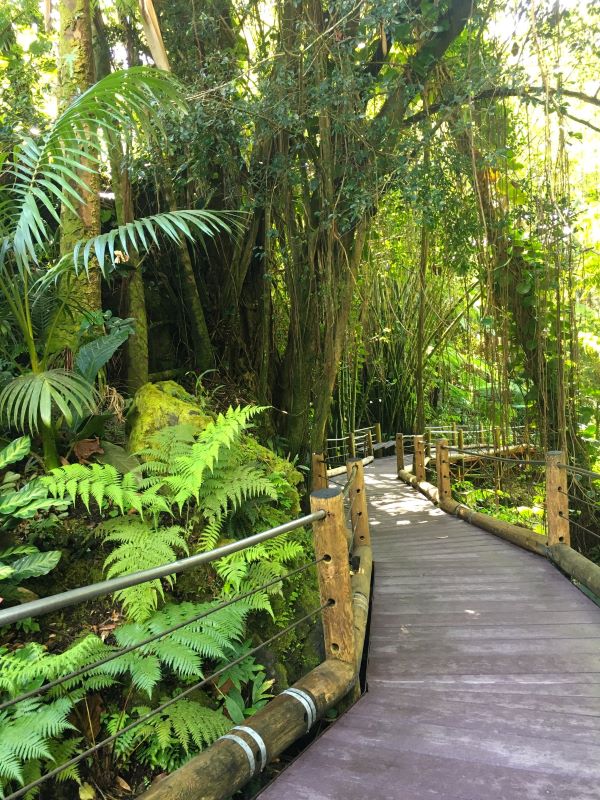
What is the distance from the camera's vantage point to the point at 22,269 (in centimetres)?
234

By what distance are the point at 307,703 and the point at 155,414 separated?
77.8 inches

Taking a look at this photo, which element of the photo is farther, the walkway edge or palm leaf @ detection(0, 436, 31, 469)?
the walkway edge

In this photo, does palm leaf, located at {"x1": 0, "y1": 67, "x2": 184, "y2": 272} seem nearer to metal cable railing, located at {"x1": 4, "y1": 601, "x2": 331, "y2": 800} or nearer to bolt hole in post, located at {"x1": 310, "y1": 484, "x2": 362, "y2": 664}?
bolt hole in post, located at {"x1": 310, "y1": 484, "x2": 362, "y2": 664}

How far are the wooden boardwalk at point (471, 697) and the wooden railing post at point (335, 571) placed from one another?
9.0 inches

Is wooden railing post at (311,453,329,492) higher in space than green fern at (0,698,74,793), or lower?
higher

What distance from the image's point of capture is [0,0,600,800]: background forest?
6.71 ft

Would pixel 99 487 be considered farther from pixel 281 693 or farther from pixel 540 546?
pixel 540 546

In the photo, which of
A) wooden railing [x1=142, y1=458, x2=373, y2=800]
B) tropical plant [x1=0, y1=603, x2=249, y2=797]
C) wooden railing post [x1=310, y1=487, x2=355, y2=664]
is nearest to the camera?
wooden railing [x1=142, y1=458, x2=373, y2=800]

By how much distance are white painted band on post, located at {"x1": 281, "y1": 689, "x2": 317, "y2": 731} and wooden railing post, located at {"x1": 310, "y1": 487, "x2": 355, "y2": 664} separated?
0.96 ft

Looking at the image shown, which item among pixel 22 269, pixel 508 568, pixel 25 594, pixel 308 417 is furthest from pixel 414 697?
pixel 308 417

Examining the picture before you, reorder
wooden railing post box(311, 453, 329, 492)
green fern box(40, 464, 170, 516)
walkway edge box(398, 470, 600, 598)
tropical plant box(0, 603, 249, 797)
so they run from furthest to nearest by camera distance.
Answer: wooden railing post box(311, 453, 329, 492)
walkway edge box(398, 470, 600, 598)
green fern box(40, 464, 170, 516)
tropical plant box(0, 603, 249, 797)

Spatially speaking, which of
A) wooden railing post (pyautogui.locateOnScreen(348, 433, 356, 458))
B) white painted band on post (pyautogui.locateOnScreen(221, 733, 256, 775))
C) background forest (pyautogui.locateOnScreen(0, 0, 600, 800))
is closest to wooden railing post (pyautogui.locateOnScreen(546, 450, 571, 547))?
background forest (pyautogui.locateOnScreen(0, 0, 600, 800))

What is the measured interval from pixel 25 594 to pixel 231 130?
3.32 m

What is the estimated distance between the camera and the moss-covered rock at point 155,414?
3.20 metres
